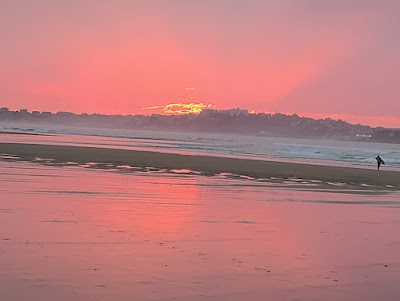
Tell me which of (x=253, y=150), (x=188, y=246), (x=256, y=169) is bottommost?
(x=188, y=246)

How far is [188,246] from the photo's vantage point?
345 inches

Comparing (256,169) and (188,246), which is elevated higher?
(256,169)

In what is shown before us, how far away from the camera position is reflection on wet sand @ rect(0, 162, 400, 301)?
6.39m

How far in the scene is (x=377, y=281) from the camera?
7.17 metres

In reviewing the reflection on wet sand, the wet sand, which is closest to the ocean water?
the wet sand

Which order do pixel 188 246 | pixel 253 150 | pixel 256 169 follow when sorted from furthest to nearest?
pixel 253 150
pixel 256 169
pixel 188 246

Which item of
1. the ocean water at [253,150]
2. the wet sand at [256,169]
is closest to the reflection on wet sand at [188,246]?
the wet sand at [256,169]

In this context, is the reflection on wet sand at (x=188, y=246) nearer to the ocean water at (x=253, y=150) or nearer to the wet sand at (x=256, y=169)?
the wet sand at (x=256, y=169)

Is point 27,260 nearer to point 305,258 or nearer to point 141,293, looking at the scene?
point 141,293

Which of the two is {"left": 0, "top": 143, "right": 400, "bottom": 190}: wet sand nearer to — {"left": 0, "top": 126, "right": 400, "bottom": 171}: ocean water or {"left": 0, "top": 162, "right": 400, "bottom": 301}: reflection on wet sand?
{"left": 0, "top": 162, "right": 400, "bottom": 301}: reflection on wet sand

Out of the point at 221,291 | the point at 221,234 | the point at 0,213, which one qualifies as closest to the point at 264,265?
the point at 221,291

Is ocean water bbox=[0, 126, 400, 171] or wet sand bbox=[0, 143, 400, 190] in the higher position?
ocean water bbox=[0, 126, 400, 171]

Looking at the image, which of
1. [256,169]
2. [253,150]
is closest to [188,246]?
[256,169]

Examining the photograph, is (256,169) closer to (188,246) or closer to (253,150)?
(188,246)
